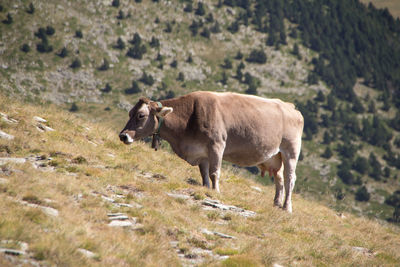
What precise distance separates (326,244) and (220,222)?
114 inches

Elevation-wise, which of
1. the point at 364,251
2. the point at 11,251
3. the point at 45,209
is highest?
the point at 11,251

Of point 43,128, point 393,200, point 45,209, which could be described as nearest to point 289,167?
point 43,128

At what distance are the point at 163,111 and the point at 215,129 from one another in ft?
5.41

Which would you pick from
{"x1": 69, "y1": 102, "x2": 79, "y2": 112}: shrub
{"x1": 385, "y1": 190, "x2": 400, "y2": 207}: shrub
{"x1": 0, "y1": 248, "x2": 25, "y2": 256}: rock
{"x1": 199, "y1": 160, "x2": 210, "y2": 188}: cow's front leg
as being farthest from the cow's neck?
{"x1": 385, "y1": 190, "x2": 400, "y2": 207}: shrub

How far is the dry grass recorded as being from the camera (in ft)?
24.6

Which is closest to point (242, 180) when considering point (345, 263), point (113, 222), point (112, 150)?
point (112, 150)

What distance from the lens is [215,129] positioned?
13.9 m

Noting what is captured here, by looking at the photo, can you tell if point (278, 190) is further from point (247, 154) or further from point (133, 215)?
point (133, 215)

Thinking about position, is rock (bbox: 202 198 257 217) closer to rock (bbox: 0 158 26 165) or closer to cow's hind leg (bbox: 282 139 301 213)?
cow's hind leg (bbox: 282 139 301 213)

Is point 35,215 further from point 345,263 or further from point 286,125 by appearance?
point 286,125

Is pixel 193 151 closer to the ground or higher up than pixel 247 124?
closer to the ground

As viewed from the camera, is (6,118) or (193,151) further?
(6,118)

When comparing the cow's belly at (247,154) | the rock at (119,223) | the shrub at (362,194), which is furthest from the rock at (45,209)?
the shrub at (362,194)

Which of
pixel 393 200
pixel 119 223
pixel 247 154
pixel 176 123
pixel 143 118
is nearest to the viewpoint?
pixel 119 223
